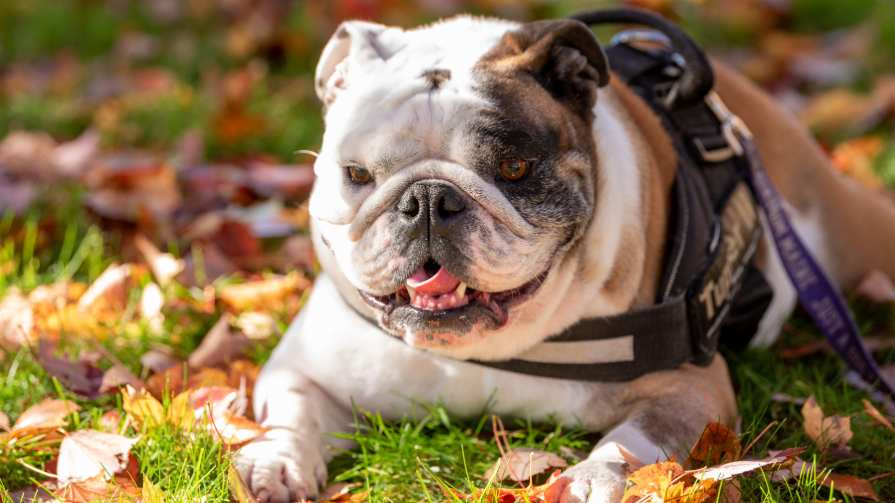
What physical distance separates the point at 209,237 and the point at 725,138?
200 cm

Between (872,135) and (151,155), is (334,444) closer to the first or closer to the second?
(151,155)

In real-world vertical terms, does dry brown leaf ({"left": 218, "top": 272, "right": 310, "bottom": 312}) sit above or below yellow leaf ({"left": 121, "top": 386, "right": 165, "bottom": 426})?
below

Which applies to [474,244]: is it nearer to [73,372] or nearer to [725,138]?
[725,138]

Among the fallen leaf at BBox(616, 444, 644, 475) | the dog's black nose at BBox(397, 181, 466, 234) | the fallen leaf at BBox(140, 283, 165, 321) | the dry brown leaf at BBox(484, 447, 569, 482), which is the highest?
the dog's black nose at BBox(397, 181, 466, 234)

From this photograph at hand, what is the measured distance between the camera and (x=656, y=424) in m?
2.64

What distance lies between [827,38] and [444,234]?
16.7ft

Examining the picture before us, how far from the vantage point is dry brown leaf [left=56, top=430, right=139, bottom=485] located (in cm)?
253

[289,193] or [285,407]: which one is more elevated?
[285,407]

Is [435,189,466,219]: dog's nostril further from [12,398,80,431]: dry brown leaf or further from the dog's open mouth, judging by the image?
[12,398,80,431]: dry brown leaf

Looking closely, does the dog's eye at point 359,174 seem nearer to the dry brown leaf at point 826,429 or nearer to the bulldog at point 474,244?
the bulldog at point 474,244

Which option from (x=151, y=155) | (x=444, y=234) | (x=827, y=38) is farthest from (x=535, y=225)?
(x=827, y=38)

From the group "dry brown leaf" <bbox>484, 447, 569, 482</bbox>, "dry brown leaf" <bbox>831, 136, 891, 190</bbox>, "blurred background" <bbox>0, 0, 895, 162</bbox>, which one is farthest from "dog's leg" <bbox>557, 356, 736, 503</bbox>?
"blurred background" <bbox>0, 0, 895, 162</bbox>

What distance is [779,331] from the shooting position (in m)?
3.50

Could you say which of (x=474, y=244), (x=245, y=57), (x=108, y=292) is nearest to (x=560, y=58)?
(x=474, y=244)
